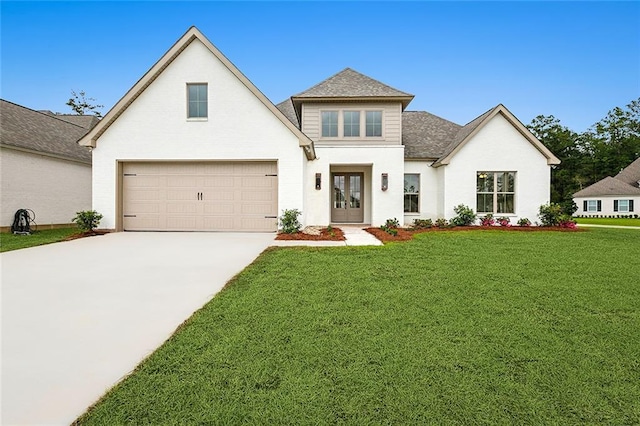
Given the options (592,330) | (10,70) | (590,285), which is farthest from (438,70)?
(10,70)

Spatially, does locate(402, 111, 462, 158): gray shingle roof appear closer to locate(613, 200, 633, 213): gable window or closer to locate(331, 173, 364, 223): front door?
locate(331, 173, 364, 223): front door

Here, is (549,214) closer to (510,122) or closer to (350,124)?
(510,122)

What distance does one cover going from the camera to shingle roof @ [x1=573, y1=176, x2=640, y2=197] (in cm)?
3488

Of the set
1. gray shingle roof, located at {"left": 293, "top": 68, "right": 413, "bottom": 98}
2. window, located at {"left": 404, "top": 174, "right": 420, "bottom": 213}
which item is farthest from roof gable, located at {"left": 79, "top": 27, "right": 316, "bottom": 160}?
window, located at {"left": 404, "top": 174, "right": 420, "bottom": 213}

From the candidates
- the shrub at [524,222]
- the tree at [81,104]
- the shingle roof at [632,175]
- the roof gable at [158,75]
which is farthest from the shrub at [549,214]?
the tree at [81,104]

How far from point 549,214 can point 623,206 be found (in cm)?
2959

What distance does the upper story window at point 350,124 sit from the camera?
14.6m

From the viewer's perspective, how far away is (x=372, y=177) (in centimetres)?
1475

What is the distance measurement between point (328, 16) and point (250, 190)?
11.6 metres

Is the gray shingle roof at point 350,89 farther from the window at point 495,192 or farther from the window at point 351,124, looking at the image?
the window at point 495,192

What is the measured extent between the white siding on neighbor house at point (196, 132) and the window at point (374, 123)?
13.3 feet

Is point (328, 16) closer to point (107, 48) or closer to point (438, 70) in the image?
point (438, 70)

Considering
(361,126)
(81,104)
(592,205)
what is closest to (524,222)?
(361,126)

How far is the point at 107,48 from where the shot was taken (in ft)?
73.2
